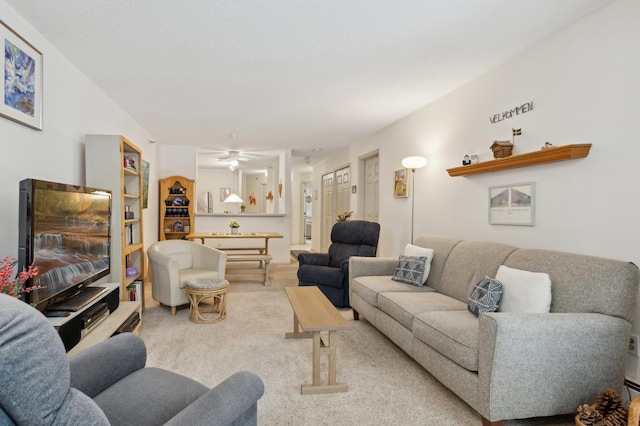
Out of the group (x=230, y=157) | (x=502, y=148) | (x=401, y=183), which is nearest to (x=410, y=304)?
(x=502, y=148)

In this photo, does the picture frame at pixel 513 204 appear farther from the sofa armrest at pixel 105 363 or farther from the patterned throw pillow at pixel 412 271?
the sofa armrest at pixel 105 363

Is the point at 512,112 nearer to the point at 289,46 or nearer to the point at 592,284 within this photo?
the point at 592,284

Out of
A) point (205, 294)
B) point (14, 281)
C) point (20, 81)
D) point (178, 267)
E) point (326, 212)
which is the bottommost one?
point (205, 294)

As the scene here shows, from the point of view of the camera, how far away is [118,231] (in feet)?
10.3

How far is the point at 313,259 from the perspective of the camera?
480 centimetres

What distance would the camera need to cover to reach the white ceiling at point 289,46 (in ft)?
7.18

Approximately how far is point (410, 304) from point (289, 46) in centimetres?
215

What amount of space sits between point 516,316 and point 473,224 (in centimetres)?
177

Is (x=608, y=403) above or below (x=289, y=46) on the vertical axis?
below

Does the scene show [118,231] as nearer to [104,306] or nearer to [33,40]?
[104,306]

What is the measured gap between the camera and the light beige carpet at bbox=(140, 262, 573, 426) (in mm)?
2023

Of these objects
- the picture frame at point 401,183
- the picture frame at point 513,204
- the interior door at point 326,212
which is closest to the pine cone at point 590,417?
the picture frame at point 513,204

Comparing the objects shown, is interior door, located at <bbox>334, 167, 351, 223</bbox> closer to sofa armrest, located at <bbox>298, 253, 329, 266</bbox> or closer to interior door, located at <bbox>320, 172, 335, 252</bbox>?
interior door, located at <bbox>320, 172, 335, 252</bbox>

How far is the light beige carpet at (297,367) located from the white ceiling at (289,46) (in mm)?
2381
